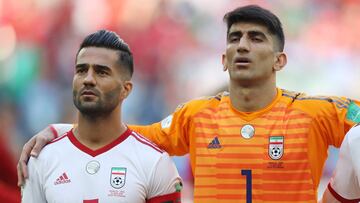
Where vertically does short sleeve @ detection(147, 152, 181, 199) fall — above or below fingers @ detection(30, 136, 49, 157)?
below

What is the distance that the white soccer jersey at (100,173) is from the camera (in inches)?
139

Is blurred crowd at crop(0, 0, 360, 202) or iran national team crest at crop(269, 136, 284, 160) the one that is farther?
blurred crowd at crop(0, 0, 360, 202)

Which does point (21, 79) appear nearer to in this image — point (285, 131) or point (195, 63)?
point (195, 63)

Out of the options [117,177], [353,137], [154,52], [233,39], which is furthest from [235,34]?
[154,52]

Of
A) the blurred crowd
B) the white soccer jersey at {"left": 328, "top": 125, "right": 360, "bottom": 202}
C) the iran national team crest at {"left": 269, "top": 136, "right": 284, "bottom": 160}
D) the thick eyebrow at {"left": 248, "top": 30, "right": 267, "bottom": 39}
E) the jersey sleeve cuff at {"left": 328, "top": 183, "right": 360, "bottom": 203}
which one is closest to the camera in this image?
the white soccer jersey at {"left": 328, "top": 125, "right": 360, "bottom": 202}

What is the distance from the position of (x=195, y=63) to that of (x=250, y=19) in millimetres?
5250

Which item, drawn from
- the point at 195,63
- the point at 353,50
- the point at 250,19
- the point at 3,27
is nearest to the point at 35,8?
the point at 3,27

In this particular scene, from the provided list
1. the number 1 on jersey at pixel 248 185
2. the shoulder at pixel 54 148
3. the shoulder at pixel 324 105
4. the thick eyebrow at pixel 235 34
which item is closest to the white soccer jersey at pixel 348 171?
the shoulder at pixel 324 105

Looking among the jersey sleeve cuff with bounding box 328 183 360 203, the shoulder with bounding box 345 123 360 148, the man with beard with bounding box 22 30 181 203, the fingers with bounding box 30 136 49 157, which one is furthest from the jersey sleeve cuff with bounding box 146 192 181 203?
the shoulder with bounding box 345 123 360 148

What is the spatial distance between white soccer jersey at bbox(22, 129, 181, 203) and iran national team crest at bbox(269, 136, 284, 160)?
54 centimetres

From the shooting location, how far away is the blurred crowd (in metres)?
8.89

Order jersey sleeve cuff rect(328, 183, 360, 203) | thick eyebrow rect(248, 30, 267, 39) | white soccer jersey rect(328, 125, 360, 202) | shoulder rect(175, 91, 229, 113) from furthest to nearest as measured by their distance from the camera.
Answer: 1. shoulder rect(175, 91, 229, 113)
2. thick eyebrow rect(248, 30, 267, 39)
3. jersey sleeve cuff rect(328, 183, 360, 203)
4. white soccer jersey rect(328, 125, 360, 202)

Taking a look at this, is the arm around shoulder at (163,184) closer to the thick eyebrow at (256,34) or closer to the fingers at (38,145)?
the fingers at (38,145)

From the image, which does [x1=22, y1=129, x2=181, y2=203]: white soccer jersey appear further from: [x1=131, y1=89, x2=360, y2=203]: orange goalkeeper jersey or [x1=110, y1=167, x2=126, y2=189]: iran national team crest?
[x1=131, y1=89, x2=360, y2=203]: orange goalkeeper jersey
